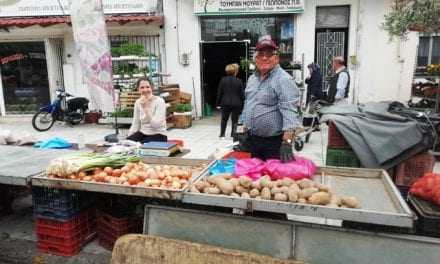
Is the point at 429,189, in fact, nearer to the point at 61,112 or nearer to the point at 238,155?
the point at 238,155

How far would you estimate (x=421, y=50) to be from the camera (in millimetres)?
10398

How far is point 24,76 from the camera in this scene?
12.4 meters

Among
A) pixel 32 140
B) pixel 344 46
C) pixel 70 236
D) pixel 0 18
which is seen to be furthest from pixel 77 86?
pixel 70 236

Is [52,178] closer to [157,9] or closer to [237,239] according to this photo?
[237,239]

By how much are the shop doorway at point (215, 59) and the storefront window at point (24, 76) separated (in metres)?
5.08

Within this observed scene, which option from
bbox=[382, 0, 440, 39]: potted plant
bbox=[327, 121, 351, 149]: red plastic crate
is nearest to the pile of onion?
bbox=[327, 121, 351, 149]: red plastic crate

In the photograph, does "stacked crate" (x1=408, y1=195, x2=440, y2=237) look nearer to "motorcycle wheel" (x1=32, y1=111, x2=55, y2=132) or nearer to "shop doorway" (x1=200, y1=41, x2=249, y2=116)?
"shop doorway" (x1=200, y1=41, x2=249, y2=116)

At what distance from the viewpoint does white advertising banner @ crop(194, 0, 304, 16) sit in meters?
10.4

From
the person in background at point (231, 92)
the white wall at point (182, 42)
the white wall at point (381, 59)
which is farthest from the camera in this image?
the white wall at point (182, 42)

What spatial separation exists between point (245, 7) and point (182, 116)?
3515mm

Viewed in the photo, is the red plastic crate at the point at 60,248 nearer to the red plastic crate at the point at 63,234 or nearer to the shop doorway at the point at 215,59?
the red plastic crate at the point at 63,234

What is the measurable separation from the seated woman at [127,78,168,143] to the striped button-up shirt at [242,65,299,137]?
1.57 meters

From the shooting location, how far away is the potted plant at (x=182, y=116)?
34.0 ft

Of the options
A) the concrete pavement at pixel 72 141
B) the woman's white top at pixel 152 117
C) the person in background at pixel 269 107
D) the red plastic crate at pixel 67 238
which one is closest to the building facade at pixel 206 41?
the concrete pavement at pixel 72 141
